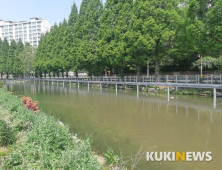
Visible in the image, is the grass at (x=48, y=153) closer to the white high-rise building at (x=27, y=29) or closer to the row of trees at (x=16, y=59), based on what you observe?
the row of trees at (x=16, y=59)

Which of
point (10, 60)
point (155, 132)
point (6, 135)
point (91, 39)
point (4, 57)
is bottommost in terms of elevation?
point (155, 132)

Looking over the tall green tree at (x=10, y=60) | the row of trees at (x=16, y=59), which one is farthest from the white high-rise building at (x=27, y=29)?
the tall green tree at (x=10, y=60)

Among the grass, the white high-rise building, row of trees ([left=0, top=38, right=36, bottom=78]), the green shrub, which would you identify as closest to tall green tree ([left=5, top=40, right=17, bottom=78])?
row of trees ([left=0, top=38, right=36, bottom=78])

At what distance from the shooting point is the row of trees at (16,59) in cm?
6028

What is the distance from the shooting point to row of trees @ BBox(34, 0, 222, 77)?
1682 cm

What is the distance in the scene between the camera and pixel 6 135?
18.8 feet

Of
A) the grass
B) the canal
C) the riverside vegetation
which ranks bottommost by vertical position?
the canal

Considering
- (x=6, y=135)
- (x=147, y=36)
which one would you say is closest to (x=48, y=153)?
(x=6, y=135)

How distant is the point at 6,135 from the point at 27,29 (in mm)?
118518

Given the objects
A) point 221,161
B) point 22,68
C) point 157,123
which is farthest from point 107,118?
point 22,68

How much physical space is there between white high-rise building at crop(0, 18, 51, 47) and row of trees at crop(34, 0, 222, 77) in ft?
261

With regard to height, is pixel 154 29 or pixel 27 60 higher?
pixel 154 29

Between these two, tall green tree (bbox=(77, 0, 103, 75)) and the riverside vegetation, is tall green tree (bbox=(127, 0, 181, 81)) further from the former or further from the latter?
tall green tree (bbox=(77, 0, 103, 75))

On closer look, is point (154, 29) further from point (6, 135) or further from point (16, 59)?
point (16, 59)
